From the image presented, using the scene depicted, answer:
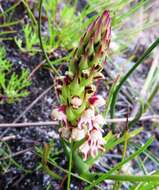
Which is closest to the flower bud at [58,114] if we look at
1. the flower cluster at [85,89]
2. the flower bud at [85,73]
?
the flower cluster at [85,89]

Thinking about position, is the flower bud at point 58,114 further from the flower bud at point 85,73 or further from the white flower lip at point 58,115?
the flower bud at point 85,73

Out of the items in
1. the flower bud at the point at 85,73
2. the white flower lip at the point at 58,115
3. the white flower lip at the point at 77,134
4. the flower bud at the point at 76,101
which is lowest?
the white flower lip at the point at 77,134

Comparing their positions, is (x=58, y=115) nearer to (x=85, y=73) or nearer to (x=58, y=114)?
(x=58, y=114)

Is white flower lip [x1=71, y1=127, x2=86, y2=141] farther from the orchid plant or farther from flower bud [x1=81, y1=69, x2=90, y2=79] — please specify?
flower bud [x1=81, y1=69, x2=90, y2=79]

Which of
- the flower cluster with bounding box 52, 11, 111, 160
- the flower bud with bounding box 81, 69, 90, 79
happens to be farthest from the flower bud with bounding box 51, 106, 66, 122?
the flower bud with bounding box 81, 69, 90, 79

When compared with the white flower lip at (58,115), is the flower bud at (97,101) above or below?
above

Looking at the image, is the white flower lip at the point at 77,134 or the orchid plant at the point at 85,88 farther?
the white flower lip at the point at 77,134

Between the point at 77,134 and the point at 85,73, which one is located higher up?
the point at 85,73

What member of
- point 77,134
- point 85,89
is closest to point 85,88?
point 85,89
